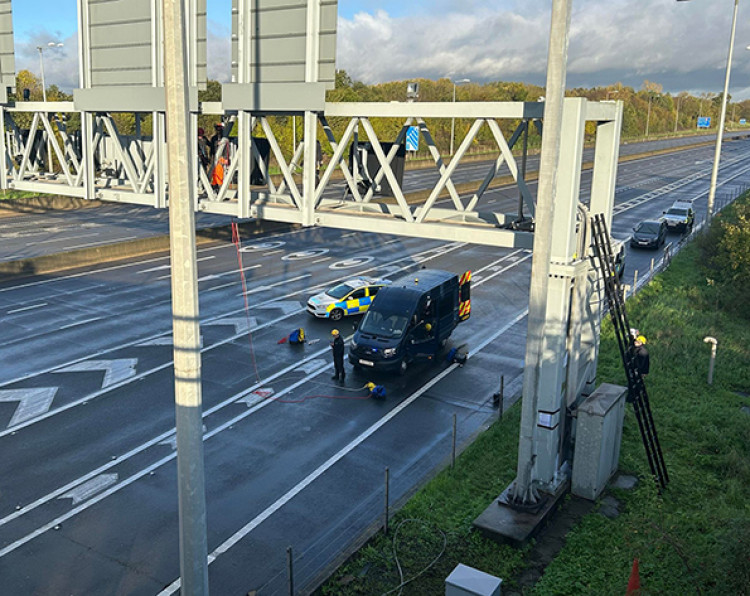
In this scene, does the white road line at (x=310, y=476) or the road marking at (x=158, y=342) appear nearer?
the white road line at (x=310, y=476)

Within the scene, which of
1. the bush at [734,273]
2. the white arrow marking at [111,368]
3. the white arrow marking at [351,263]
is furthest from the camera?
the white arrow marking at [351,263]

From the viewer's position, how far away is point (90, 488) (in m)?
12.8

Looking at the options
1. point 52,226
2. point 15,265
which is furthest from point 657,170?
point 15,265

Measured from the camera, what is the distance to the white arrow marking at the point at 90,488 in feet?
40.8

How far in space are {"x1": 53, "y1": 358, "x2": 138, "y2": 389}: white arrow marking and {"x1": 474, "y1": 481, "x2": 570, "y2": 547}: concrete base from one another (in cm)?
1069

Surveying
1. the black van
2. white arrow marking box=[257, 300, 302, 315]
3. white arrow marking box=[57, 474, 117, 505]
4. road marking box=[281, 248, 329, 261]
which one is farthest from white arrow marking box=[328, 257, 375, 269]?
white arrow marking box=[57, 474, 117, 505]

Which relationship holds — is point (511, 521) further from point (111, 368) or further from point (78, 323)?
point (78, 323)

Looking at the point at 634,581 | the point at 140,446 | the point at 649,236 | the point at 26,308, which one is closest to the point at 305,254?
the point at 26,308

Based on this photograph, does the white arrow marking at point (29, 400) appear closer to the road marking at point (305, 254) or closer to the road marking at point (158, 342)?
the road marking at point (158, 342)

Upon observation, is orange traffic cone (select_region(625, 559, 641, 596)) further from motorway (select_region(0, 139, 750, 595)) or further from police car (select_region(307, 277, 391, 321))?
police car (select_region(307, 277, 391, 321))

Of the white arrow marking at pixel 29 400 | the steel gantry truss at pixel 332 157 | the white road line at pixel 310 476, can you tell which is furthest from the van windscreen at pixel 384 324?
the white arrow marking at pixel 29 400

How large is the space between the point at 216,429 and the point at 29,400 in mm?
4887

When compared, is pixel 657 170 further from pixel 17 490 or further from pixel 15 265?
pixel 17 490

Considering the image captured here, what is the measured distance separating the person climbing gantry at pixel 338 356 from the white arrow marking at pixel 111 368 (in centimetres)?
525
